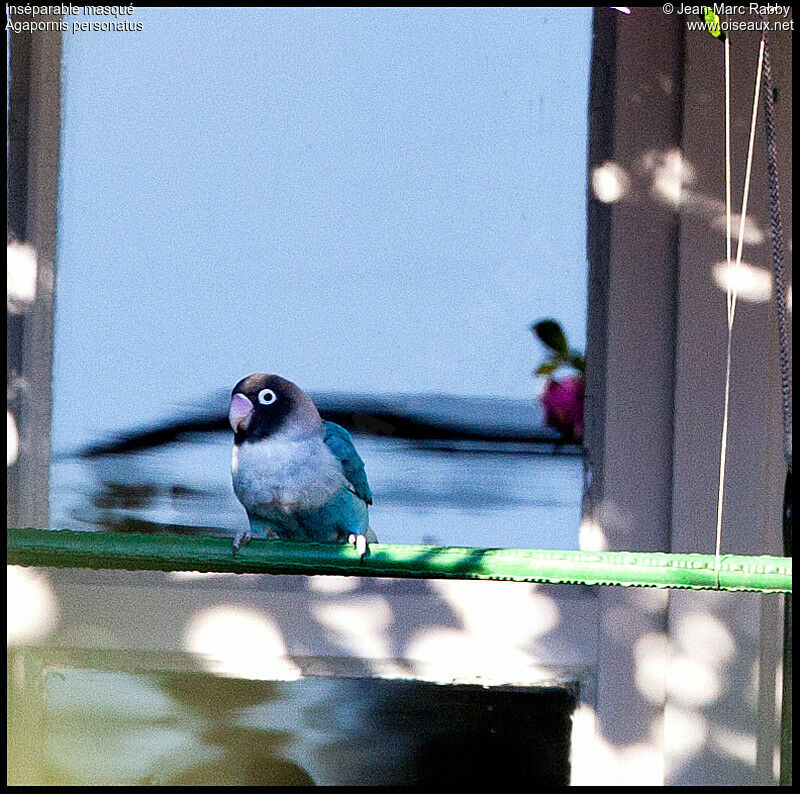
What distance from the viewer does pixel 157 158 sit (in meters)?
2.14

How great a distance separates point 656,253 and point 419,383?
503 mm

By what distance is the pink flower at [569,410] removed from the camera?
2080 millimetres

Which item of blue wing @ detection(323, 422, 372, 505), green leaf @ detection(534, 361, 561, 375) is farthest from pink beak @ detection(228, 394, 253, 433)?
green leaf @ detection(534, 361, 561, 375)

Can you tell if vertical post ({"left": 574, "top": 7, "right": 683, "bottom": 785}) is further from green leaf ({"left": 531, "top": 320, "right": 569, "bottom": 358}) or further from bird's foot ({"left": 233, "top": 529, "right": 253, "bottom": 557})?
bird's foot ({"left": 233, "top": 529, "right": 253, "bottom": 557})

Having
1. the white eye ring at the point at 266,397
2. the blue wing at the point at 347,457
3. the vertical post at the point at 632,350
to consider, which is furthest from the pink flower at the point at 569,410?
the white eye ring at the point at 266,397

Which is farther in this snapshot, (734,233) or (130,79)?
(130,79)

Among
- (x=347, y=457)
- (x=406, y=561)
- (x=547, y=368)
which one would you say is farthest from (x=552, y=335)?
(x=406, y=561)

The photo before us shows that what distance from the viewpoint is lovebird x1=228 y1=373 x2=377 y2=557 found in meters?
1.48

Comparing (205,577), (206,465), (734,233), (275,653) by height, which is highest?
(734,233)

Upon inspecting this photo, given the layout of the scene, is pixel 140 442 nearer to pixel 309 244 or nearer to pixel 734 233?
pixel 309 244

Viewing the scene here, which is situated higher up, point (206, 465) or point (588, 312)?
point (588, 312)

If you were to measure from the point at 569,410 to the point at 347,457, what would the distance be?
669 mm

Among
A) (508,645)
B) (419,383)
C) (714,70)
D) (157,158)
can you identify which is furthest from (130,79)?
(508,645)

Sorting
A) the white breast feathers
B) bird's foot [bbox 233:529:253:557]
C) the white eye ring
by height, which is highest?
the white eye ring
